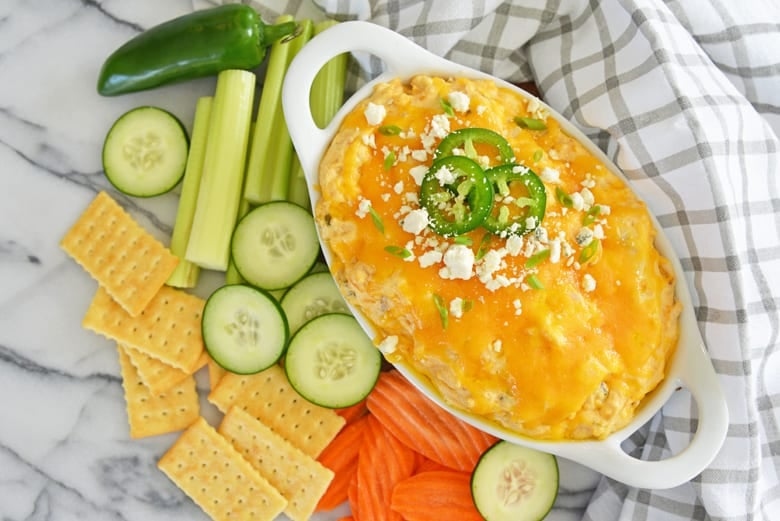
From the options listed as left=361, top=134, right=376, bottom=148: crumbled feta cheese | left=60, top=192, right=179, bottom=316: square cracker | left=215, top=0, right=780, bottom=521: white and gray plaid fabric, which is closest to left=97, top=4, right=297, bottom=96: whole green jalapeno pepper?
left=215, top=0, right=780, bottom=521: white and gray plaid fabric

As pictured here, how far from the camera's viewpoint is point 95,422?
2.91 metres

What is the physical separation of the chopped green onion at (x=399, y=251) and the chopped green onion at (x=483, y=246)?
0.20 m

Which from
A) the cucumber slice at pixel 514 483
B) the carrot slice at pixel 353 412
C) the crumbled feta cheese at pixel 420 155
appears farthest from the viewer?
the carrot slice at pixel 353 412

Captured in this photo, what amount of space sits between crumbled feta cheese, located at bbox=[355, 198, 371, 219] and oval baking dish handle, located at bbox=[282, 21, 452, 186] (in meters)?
0.25

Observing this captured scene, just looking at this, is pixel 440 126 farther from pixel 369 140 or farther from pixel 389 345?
pixel 389 345

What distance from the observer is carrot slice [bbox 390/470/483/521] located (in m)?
2.84

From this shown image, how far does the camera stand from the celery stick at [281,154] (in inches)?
112

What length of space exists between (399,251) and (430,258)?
0.31ft

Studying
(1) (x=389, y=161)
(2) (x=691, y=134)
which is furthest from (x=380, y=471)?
(2) (x=691, y=134)

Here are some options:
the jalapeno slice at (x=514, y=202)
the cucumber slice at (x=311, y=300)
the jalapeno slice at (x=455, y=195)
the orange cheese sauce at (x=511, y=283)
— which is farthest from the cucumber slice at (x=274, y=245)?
the jalapeno slice at (x=514, y=202)

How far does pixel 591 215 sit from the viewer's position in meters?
2.42

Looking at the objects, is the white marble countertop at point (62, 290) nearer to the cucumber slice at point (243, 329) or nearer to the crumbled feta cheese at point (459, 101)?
the cucumber slice at point (243, 329)

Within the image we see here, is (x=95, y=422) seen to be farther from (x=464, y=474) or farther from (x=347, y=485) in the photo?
(x=464, y=474)

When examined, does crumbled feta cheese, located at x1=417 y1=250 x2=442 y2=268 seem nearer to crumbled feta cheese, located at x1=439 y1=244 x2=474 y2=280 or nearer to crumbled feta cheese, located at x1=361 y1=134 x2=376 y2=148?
crumbled feta cheese, located at x1=439 y1=244 x2=474 y2=280
